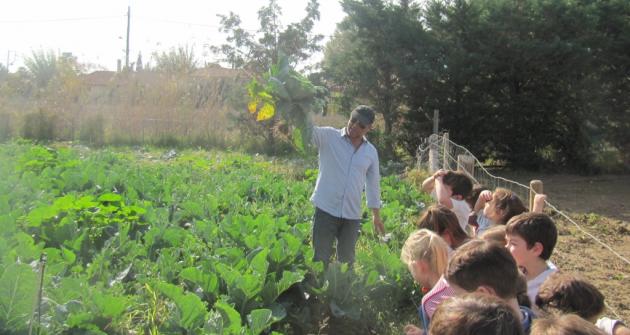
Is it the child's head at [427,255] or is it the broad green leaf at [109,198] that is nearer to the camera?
the child's head at [427,255]

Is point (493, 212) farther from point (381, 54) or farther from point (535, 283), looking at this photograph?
point (381, 54)

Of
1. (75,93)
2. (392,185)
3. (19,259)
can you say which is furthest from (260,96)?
(75,93)

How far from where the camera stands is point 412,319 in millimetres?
4309

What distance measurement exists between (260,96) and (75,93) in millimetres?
19591

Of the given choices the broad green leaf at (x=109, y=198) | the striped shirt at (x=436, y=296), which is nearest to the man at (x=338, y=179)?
the striped shirt at (x=436, y=296)

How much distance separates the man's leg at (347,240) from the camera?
4469mm

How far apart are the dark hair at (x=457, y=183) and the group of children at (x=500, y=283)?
557 millimetres

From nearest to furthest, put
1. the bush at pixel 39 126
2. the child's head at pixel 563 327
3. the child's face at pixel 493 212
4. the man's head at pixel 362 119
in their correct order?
the child's head at pixel 563 327
the child's face at pixel 493 212
the man's head at pixel 362 119
the bush at pixel 39 126

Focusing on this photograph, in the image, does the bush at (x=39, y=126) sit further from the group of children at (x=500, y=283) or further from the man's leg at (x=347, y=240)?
the group of children at (x=500, y=283)

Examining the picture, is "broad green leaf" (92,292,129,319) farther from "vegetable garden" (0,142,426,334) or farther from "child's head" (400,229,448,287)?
"child's head" (400,229,448,287)

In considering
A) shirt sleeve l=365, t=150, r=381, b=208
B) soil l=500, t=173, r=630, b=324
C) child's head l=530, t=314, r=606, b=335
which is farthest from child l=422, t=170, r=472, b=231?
child's head l=530, t=314, r=606, b=335

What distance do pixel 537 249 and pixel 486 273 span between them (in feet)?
2.70

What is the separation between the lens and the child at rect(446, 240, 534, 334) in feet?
7.64

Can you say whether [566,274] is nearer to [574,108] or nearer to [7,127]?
[574,108]
